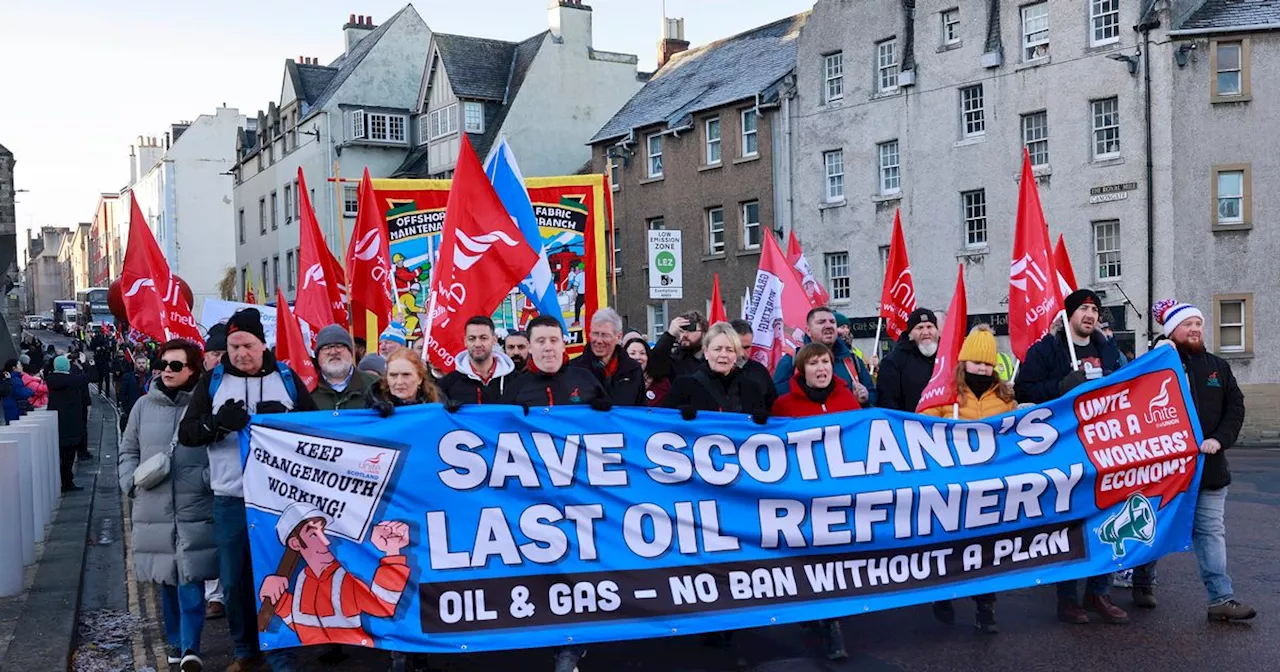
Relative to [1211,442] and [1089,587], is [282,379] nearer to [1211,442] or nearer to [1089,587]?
[1089,587]

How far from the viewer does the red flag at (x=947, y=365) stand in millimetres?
8070

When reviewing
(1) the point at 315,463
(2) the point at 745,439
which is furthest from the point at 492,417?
(2) the point at 745,439

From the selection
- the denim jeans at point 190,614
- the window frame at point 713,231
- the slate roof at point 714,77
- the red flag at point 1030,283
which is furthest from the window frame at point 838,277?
the denim jeans at point 190,614

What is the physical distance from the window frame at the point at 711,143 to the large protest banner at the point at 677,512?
102ft

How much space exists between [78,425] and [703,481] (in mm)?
12001

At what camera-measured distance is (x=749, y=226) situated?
37.5 m

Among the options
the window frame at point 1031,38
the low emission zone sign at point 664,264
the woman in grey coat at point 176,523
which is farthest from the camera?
the window frame at point 1031,38

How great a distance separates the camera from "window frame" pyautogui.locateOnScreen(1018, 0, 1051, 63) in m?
30.1

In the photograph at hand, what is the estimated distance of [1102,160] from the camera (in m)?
28.9

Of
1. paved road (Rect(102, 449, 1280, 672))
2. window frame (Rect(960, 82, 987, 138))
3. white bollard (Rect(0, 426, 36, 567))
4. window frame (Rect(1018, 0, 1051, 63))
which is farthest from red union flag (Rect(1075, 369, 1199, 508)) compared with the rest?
window frame (Rect(960, 82, 987, 138))

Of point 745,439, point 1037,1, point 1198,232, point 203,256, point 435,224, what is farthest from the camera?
point 203,256

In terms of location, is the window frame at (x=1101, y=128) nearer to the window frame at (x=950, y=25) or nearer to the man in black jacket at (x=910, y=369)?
the window frame at (x=950, y=25)

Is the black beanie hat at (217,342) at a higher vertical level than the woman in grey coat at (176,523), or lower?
higher

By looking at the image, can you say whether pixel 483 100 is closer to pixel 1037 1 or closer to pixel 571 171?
pixel 571 171
